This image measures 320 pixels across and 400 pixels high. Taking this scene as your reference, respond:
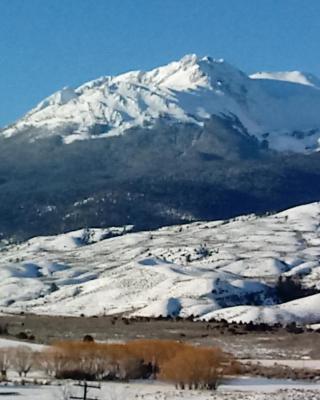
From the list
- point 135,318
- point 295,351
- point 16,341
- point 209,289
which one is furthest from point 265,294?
point 16,341

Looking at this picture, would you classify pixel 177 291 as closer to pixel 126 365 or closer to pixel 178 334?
pixel 178 334

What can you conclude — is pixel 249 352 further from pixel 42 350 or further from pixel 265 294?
pixel 265 294

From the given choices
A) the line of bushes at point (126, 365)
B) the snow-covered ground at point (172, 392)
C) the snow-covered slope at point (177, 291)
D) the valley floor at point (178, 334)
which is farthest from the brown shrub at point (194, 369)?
the snow-covered slope at point (177, 291)

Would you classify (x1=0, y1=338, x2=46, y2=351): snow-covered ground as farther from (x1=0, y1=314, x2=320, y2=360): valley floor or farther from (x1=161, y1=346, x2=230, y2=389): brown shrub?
(x1=161, y1=346, x2=230, y2=389): brown shrub

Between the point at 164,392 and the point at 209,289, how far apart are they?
89616 mm

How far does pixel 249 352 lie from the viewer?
93938mm

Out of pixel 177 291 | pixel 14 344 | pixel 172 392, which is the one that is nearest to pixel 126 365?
pixel 172 392

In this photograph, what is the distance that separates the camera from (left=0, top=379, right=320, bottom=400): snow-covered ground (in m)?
60.1

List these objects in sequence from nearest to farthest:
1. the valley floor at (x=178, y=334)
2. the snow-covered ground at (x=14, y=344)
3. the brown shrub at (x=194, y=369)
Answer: the brown shrub at (x=194, y=369) → the snow-covered ground at (x=14, y=344) → the valley floor at (x=178, y=334)

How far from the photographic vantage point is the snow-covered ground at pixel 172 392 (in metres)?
60.1

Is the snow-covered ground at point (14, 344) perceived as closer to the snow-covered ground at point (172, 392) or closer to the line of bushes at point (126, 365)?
the line of bushes at point (126, 365)

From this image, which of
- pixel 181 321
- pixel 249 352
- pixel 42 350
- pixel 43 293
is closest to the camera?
pixel 42 350

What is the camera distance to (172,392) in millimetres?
64750

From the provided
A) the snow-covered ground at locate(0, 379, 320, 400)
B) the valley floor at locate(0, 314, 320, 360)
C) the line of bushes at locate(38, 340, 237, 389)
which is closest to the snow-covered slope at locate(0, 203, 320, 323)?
the valley floor at locate(0, 314, 320, 360)
